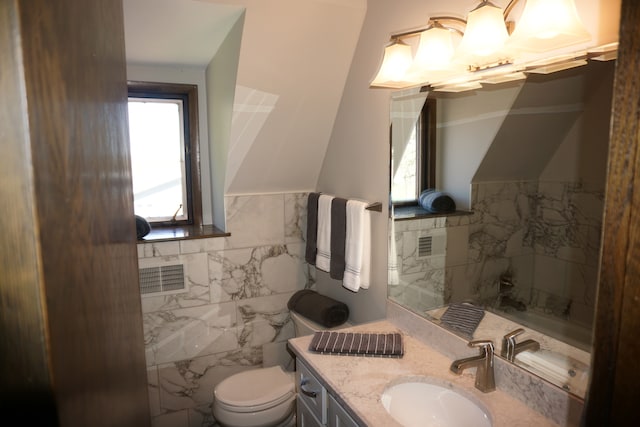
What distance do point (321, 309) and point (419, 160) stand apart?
1.09 m

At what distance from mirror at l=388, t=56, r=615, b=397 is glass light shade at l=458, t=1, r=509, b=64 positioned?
0.53 feet

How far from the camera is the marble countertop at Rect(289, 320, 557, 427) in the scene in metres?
1.16

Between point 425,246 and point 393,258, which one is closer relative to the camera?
point 425,246

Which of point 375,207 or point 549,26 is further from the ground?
point 549,26

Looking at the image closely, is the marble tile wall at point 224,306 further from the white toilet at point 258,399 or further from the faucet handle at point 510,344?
the faucet handle at point 510,344

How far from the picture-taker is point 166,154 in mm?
2732

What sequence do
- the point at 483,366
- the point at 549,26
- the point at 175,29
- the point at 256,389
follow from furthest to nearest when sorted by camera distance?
the point at 256,389 → the point at 175,29 → the point at 483,366 → the point at 549,26

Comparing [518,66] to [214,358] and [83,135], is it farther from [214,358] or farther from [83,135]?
[214,358]

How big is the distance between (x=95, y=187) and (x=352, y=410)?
1.03 metres

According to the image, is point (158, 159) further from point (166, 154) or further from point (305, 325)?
point (305, 325)

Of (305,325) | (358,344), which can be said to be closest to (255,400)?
(305,325)

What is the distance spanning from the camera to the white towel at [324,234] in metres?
2.23

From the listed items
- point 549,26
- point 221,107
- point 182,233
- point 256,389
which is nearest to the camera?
point 549,26

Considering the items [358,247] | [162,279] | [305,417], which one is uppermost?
[358,247]
